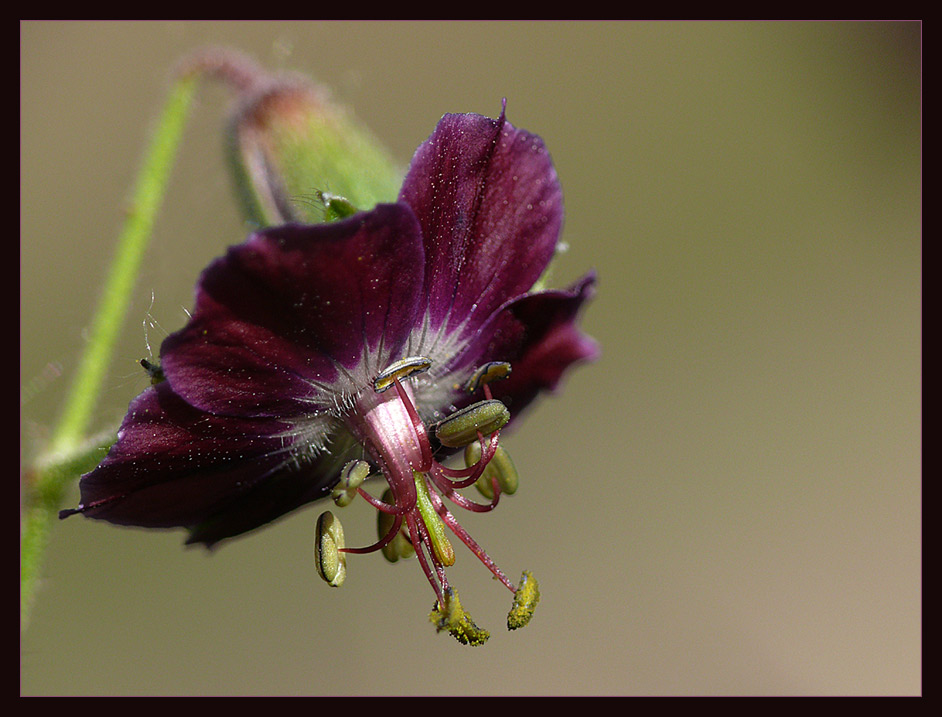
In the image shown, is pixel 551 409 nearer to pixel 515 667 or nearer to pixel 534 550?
pixel 534 550

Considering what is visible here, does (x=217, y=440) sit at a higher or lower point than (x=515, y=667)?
higher

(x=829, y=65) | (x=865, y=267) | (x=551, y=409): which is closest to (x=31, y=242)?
(x=551, y=409)

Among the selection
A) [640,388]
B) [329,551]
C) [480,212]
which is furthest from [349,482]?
[640,388]

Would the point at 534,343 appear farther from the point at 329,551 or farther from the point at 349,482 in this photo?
the point at 329,551

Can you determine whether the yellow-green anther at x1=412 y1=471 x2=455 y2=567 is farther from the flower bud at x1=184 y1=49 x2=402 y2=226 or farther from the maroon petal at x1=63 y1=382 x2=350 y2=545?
the flower bud at x1=184 y1=49 x2=402 y2=226

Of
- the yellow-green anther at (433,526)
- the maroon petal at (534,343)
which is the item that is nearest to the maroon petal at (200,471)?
the yellow-green anther at (433,526)

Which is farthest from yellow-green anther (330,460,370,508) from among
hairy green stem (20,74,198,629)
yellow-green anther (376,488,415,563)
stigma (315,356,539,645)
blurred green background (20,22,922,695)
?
blurred green background (20,22,922,695)

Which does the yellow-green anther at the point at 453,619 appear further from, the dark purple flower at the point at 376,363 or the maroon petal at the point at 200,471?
the maroon petal at the point at 200,471
